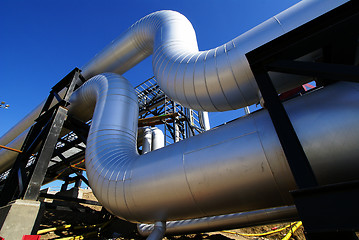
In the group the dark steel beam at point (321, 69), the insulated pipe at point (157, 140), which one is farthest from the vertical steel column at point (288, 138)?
the insulated pipe at point (157, 140)

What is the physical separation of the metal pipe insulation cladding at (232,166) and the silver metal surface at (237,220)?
2221mm

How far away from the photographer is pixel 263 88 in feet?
5.76

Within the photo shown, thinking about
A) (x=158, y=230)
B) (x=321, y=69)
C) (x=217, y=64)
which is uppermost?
(x=217, y=64)

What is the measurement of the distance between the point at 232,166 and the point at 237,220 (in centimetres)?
287

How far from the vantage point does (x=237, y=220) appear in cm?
400

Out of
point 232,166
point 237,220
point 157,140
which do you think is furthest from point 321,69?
point 157,140

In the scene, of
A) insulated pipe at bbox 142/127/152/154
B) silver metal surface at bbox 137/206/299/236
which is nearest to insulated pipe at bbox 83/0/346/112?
silver metal surface at bbox 137/206/299/236

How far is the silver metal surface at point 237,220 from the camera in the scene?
3672 millimetres

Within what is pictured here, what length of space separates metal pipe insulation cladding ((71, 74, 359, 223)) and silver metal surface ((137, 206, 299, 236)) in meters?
2.22

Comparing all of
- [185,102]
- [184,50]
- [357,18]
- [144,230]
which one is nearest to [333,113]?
[357,18]

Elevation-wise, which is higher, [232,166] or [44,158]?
[44,158]

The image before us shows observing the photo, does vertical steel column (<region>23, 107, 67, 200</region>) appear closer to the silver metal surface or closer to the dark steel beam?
the silver metal surface

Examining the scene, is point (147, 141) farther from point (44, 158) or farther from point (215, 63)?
point (215, 63)

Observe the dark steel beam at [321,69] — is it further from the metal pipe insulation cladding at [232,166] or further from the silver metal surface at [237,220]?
the silver metal surface at [237,220]
